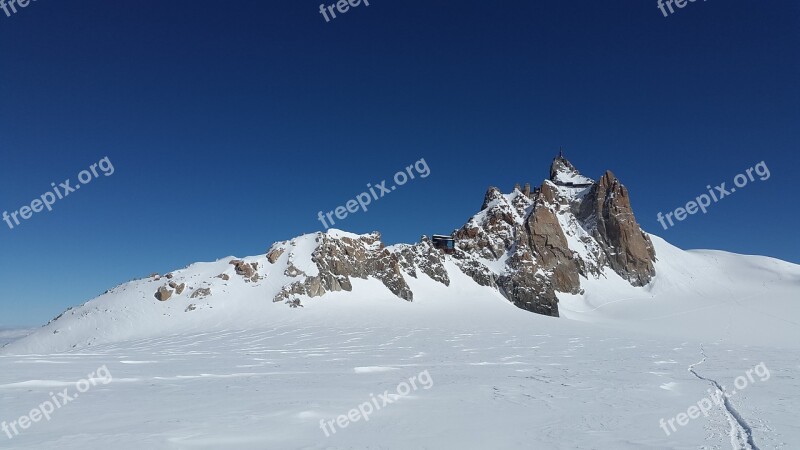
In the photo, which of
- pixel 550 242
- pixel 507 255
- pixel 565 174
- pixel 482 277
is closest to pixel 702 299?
pixel 550 242

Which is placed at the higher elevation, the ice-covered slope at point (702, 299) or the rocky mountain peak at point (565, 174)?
the rocky mountain peak at point (565, 174)

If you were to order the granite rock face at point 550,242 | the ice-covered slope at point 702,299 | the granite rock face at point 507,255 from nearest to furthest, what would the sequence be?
the ice-covered slope at point 702,299 < the granite rock face at point 507,255 < the granite rock face at point 550,242

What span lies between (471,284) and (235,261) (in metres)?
26.1

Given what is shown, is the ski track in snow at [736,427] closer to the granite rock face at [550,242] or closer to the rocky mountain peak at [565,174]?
the granite rock face at [550,242]

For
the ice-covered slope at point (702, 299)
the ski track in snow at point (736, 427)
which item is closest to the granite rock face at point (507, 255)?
the ice-covered slope at point (702, 299)

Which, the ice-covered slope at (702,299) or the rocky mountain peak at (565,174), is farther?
the rocky mountain peak at (565,174)

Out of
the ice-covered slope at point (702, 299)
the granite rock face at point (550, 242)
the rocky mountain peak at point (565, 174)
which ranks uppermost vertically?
the rocky mountain peak at point (565, 174)

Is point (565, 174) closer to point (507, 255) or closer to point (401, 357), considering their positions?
point (507, 255)

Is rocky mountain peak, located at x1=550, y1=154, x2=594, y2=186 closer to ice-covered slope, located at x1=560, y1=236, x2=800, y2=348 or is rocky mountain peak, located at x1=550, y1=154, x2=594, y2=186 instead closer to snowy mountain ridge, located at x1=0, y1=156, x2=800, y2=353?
snowy mountain ridge, located at x1=0, y1=156, x2=800, y2=353

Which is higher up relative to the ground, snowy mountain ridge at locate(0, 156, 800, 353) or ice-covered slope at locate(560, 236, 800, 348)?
snowy mountain ridge at locate(0, 156, 800, 353)

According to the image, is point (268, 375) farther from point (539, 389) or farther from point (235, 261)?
point (235, 261)

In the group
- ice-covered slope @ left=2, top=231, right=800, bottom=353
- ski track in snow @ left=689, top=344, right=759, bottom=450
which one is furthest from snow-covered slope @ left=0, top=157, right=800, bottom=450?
ice-covered slope @ left=2, top=231, right=800, bottom=353

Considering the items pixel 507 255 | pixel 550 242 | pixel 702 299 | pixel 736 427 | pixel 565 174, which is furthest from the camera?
pixel 565 174

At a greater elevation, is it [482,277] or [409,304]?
[409,304]
